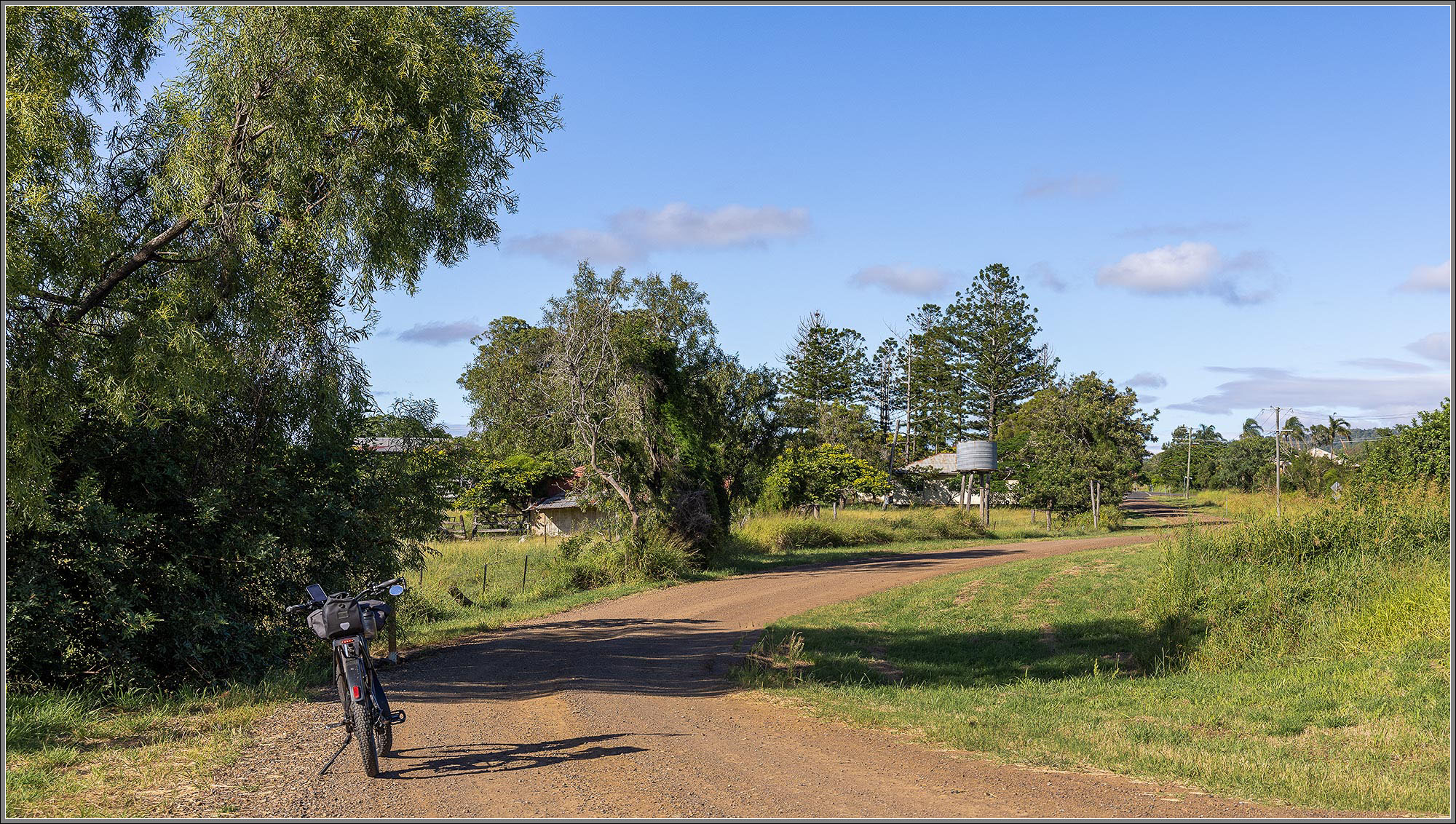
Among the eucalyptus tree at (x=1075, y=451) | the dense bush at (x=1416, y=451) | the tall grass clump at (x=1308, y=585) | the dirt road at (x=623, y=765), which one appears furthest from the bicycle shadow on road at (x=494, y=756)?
the eucalyptus tree at (x=1075, y=451)

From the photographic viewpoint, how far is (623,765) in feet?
22.9

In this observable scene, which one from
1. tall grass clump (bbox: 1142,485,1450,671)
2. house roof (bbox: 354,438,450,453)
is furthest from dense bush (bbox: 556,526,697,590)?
tall grass clump (bbox: 1142,485,1450,671)

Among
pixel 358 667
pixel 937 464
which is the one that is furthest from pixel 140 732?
pixel 937 464

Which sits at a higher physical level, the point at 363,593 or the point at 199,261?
the point at 199,261

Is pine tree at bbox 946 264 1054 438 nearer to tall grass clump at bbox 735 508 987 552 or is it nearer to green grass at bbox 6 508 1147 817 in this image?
tall grass clump at bbox 735 508 987 552

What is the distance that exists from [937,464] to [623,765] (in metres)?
64.2

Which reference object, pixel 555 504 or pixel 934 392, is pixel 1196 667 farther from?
pixel 934 392

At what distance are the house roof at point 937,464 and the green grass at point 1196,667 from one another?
4618 centimetres

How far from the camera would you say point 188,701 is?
29.4ft

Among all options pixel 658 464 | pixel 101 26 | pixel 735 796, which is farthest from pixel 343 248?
pixel 658 464

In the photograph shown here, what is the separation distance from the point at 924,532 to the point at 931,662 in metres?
26.0

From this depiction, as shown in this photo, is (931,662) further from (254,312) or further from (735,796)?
(254,312)

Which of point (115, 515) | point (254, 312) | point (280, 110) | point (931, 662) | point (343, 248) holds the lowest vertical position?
point (931, 662)

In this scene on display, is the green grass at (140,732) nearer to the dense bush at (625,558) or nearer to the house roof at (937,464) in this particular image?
the dense bush at (625,558)
